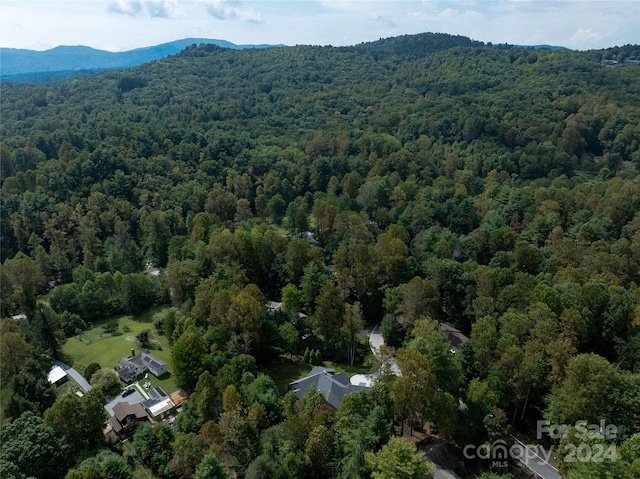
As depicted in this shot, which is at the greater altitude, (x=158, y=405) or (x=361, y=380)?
(x=361, y=380)

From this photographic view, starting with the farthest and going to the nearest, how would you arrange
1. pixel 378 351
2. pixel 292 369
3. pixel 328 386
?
pixel 378 351
pixel 292 369
pixel 328 386

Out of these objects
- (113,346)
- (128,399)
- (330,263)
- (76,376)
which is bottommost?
(113,346)

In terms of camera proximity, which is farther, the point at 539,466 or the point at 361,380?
the point at 361,380

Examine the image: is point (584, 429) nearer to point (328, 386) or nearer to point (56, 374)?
point (328, 386)

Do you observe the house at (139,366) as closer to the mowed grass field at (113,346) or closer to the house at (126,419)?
the mowed grass field at (113,346)

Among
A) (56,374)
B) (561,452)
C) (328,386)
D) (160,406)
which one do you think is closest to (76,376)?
(56,374)

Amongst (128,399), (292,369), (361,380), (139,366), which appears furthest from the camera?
(292,369)

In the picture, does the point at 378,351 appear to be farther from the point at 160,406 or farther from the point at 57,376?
the point at 57,376

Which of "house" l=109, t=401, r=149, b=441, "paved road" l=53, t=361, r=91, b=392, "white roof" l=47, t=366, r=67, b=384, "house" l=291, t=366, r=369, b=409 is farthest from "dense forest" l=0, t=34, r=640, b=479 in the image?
"house" l=291, t=366, r=369, b=409
